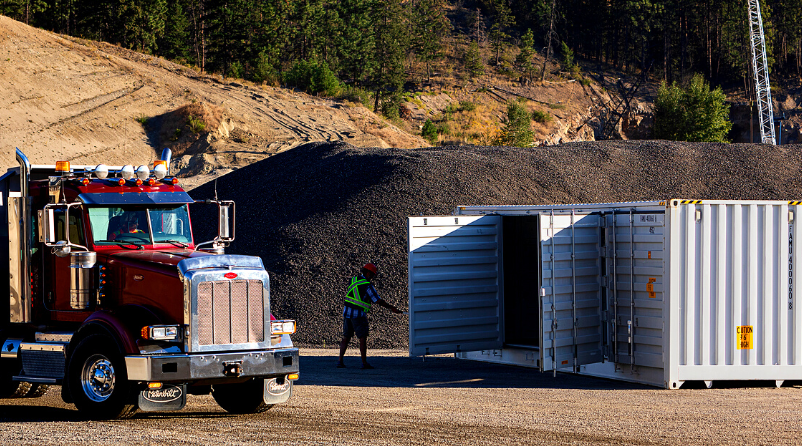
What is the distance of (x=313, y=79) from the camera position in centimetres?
6166

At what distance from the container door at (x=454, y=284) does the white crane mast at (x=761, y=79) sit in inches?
2434

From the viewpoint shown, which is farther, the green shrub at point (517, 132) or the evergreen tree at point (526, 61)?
the evergreen tree at point (526, 61)

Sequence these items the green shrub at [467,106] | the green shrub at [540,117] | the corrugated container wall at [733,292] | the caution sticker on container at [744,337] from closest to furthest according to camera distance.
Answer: the corrugated container wall at [733,292], the caution sticker on container at [744,337], the green shrub at [467,106], the green shrub at [540,117]

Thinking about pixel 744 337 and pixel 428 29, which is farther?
pixel 428 29

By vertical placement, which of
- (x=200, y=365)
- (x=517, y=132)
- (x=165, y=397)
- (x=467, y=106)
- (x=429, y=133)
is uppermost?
(x=467, y=106)

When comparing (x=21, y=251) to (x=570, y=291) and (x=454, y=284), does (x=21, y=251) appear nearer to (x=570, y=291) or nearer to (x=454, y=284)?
(x=454, y=284)

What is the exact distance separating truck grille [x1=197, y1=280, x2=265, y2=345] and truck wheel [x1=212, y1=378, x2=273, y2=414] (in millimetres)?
1040

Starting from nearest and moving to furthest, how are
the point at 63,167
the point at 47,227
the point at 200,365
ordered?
1. the point at 200,365
2. the point at 47,227
3. the point at 63,167

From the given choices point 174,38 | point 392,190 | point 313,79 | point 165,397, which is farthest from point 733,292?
point 174,38

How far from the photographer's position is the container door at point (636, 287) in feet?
38.5

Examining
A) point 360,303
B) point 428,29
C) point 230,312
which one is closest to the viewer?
point 230,312

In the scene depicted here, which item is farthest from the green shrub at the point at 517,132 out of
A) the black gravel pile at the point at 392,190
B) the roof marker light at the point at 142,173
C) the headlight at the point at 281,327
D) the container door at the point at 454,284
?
the headlight at the point at 281,327

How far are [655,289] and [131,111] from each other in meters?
46.3

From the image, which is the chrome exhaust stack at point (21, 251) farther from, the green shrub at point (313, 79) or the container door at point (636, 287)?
the green shrub at point (313, 79)
